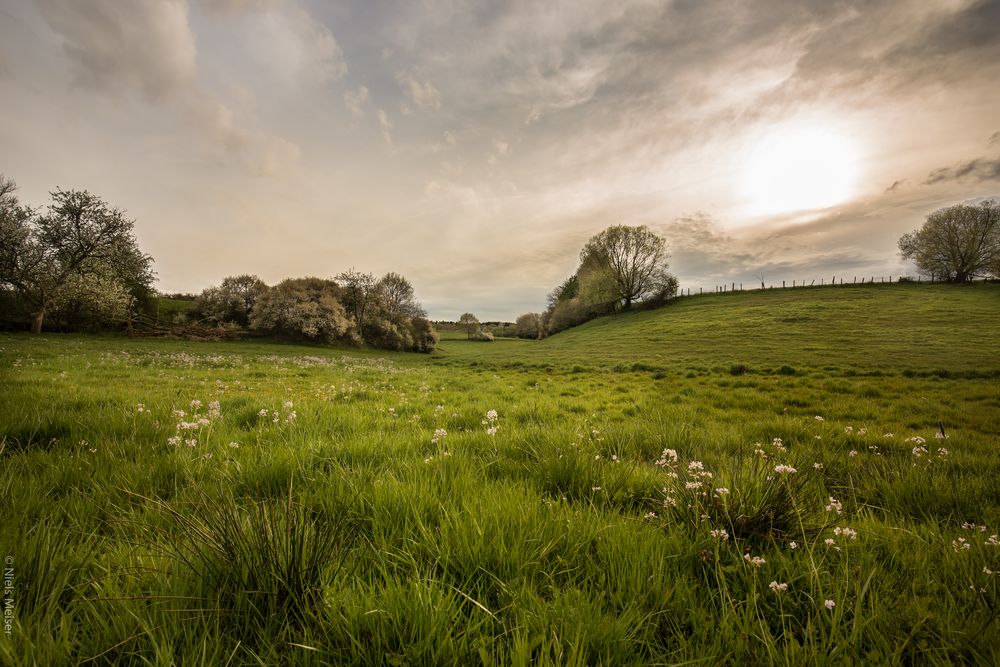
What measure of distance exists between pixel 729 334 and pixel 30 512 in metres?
44.1

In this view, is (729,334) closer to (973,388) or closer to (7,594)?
(973,388)

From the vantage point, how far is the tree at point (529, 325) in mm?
98000

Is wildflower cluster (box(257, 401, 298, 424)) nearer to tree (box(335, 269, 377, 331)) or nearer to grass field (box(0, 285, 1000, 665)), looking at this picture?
grass field (box(0, 285, 1000, 665))

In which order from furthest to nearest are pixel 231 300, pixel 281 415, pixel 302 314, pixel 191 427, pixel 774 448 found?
pixel 231 300 < pixel 302 314 < pixel 281 415 < pixel 774 448 < pixel 191 427

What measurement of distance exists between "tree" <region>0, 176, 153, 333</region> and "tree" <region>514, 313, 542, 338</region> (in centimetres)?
7594

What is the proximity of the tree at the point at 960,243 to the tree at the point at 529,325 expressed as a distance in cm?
7264

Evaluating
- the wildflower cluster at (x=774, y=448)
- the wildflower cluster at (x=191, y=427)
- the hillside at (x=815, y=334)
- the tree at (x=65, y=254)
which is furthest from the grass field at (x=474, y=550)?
the tree at (x=65, y=254)

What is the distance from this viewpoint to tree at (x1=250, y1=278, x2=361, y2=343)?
46906 mm

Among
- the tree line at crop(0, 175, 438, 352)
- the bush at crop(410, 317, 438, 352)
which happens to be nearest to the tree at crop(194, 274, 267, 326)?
the tree line at crop(0, 175, 438, 352)

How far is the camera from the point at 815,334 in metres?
33.2

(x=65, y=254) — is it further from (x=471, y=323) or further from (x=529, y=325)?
(x=529, y=325)

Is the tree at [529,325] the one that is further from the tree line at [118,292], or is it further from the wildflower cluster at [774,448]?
the wildflower cluster at [774,448]

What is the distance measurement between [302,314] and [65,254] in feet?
69.8

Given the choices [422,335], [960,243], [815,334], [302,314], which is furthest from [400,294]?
[960,243]
